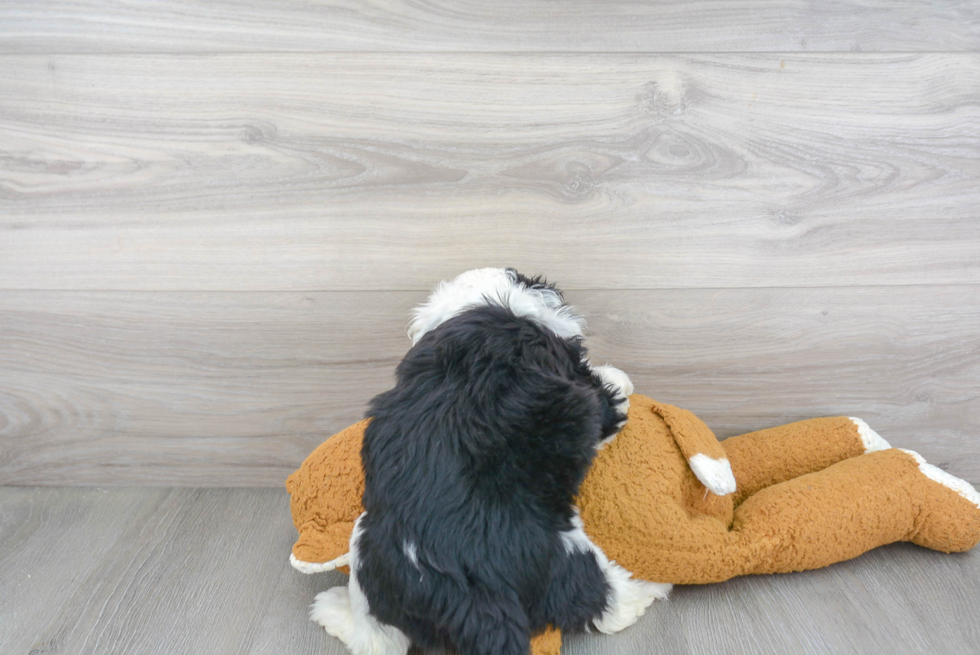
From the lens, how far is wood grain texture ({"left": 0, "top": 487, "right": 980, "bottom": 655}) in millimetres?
772

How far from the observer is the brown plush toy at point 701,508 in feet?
2.59

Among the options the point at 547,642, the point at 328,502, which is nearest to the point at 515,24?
the point at 328,502

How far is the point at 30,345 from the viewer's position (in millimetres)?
1046

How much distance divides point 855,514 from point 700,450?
229 mm

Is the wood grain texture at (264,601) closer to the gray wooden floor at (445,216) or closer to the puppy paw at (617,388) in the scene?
the gray wooden floor at (445,216)

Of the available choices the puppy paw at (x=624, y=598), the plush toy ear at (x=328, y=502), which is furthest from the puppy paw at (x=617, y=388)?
the plush toy ear at (x=328, y=502)

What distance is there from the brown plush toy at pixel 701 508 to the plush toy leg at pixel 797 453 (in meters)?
0.04

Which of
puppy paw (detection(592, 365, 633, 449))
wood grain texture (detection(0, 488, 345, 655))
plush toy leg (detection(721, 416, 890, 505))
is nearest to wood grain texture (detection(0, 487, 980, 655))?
wood grain texture (detection(0, 488, 345, 655))

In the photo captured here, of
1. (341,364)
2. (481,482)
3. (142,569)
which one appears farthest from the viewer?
(341,364)

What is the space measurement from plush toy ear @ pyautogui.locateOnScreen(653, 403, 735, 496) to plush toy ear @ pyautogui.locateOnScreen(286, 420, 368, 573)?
1.30 feet

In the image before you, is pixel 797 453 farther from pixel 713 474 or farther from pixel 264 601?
pixel 264 601

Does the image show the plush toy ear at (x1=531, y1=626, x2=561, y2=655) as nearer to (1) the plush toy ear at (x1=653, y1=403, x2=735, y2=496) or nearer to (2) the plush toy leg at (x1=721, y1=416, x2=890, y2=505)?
(1) the plush toy ear at (x1=653, y1=403, x2=735, y2=496)

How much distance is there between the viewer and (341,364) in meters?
1.04

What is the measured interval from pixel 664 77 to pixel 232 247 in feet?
2.27
